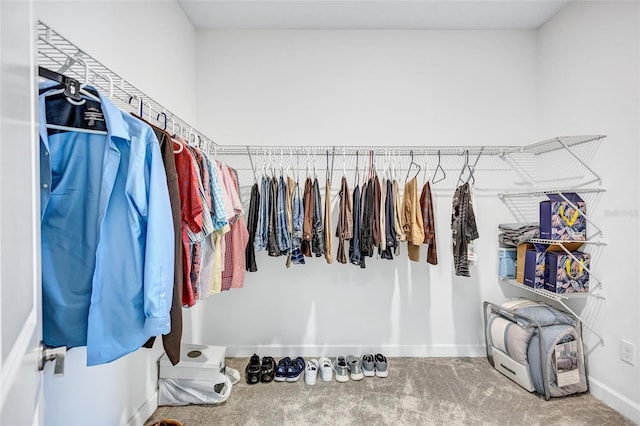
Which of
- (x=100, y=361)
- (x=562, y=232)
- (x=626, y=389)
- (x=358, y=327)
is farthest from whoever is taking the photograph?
(x=358, y=327)

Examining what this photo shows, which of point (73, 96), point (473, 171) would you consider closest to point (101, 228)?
point (73, 96)

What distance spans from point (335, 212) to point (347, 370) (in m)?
1.27

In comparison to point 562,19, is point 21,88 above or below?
below

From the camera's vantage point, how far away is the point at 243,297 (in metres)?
2.64

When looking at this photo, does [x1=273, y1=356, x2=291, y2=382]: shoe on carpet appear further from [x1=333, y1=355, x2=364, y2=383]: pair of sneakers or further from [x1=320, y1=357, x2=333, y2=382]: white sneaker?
[x1=333, y1=355, x2=364, y2=383]: pair of sneakers

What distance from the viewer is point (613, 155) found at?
200 cm

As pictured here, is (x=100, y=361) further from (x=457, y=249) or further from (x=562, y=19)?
(x=562, y=19)

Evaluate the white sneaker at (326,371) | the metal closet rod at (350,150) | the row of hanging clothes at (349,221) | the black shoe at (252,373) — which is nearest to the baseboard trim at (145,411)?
the black shoe at (252,373)

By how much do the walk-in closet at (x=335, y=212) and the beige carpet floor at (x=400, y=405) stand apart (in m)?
0.02

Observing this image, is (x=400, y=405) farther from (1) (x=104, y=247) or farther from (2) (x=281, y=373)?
(1) (x=104, y=247)

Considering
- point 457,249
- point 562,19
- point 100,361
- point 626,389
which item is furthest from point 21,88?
point 562,19

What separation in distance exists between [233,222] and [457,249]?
170 centimetres

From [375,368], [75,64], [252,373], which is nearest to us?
[75,64]

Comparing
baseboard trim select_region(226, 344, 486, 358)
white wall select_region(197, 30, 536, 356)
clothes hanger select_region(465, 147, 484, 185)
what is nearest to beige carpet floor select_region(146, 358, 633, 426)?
baseboard trim select_region(226, 344, 486, 358)
